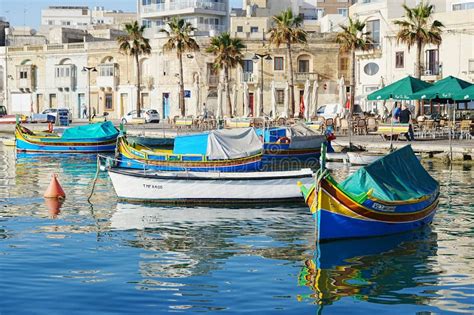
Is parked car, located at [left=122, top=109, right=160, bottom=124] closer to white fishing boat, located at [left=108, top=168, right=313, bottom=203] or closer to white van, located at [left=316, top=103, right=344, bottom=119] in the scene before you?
white van, located at [left=316, top=103, right=344, bottom=119]

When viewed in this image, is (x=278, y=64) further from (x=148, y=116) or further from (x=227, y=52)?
(x=148, y=116)

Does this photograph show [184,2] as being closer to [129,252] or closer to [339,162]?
[339,162]

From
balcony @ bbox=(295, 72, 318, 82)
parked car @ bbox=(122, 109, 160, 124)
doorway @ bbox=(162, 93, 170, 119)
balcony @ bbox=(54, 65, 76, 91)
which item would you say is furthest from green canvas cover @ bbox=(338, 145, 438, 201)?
balcony @ bbox=(54, 65, 76, 91)

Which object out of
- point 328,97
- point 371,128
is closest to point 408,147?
point 371,128

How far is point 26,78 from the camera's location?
89.1 metres

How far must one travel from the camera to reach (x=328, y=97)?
2982 inches

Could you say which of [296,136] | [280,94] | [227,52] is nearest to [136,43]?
[227,52]

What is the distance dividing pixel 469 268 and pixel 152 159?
17.2 meters

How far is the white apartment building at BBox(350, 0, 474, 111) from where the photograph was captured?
205ft

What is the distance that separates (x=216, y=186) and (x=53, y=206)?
5164 mm

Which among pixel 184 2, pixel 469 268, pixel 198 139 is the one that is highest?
pixel 184 2

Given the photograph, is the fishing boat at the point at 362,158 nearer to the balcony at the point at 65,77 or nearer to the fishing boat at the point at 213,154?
the fishing boat at the point at 213,154

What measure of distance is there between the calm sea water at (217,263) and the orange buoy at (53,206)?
0.38 ft

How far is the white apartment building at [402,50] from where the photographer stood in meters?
62.6
